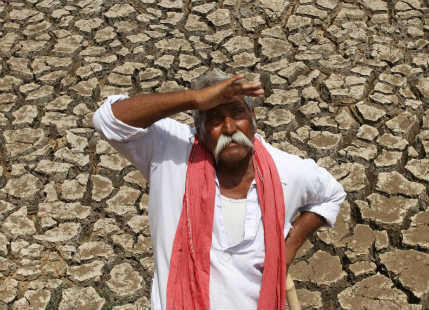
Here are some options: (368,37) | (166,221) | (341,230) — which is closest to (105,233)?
(341,230)

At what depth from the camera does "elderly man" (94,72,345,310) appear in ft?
8.20

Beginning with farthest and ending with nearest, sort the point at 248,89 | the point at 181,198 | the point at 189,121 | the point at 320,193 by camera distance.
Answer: the point at 189,121, the point at 320,193, the point at 181,198, the point at 248,89

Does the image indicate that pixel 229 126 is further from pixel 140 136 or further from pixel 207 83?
pixel 140 136

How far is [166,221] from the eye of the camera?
2.56m

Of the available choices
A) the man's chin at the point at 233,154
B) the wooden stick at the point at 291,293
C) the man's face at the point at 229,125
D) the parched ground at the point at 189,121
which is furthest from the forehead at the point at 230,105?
the parched ground at the point at 189,121

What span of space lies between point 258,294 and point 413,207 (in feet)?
6.23

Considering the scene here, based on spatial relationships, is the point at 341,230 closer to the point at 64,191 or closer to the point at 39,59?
the point at 64,191

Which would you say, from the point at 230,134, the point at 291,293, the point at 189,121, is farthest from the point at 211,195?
the point at 189,121

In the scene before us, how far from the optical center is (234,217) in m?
2.55

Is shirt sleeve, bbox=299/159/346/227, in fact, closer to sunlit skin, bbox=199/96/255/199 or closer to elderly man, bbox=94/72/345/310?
elderly man, bbox=94/72/345/310

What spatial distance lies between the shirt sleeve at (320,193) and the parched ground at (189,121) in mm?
1116

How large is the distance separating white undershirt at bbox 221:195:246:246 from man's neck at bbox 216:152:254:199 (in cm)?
3

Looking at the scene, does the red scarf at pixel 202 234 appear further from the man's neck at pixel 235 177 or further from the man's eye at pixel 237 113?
the man's eye at pixel 237 113

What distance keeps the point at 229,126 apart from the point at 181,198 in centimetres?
31
